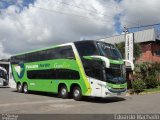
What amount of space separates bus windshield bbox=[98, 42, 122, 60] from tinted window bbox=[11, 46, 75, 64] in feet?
7.53

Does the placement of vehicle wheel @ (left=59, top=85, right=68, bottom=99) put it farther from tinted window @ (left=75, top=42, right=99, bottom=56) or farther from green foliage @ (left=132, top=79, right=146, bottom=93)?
green foliage @ (left=132, top=79, right=146, bottom=93)

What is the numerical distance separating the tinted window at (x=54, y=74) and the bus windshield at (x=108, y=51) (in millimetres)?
2435

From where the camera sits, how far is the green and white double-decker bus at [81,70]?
67.7ft

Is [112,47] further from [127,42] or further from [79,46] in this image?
[127,42]

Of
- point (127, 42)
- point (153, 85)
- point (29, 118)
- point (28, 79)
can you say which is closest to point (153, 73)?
point (153, 85)

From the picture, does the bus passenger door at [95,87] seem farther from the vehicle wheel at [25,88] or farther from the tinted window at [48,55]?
the vehicle wheel at [25,88]

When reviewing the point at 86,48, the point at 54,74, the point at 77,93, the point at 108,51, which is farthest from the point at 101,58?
the point at 54,74

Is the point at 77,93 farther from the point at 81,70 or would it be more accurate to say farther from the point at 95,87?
the point at 95,87

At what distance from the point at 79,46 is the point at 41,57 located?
17.5 ft

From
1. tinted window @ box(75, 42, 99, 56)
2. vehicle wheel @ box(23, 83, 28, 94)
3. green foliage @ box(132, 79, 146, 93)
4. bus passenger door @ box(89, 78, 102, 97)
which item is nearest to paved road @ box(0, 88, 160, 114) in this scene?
bus passenger door @ box(89, 78, 102, 97)

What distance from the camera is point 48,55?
83.3 ft

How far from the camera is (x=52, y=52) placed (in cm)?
2478

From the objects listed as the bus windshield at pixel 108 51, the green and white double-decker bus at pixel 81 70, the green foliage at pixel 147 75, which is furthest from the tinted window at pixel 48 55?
the green foliage at pixel 147 75

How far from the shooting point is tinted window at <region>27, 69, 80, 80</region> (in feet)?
74.1
